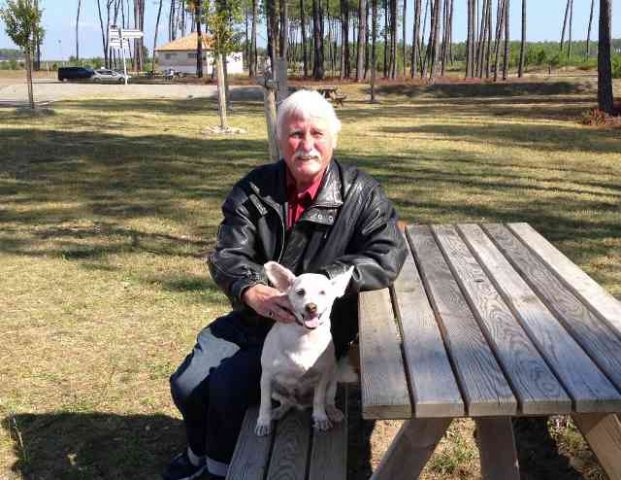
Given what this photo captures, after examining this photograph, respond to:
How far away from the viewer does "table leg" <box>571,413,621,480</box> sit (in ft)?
6.80

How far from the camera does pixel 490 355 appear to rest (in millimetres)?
2055

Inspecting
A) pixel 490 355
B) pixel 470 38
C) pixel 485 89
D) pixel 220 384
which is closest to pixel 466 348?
pixel 490 355

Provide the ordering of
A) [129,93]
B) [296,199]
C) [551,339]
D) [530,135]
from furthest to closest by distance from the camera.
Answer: [129,93] < [530,135] < [296,199] < [551,339]

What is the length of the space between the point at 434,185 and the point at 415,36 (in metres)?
33.9

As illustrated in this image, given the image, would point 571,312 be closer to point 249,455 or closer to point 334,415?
point 334,415

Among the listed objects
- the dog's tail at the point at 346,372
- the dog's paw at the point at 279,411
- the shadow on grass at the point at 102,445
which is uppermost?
the dog's tail at the point at 346,372

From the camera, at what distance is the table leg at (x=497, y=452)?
7.96 ft

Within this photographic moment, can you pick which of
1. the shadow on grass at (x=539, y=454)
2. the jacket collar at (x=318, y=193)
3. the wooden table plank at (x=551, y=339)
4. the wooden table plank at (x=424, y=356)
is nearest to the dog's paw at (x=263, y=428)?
the wooden table plank at (x=424, y=356)

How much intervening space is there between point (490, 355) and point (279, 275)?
0.73m

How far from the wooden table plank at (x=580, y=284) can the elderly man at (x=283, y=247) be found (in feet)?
2.26

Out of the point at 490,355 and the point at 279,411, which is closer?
the point at 490,355

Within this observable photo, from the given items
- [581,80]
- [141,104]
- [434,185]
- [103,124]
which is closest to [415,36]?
[581,80]

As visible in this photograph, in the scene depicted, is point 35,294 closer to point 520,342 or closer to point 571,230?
point 520,342

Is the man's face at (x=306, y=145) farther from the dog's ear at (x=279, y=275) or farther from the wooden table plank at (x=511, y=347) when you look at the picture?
the wooden table plank at (x=511, y=347)
